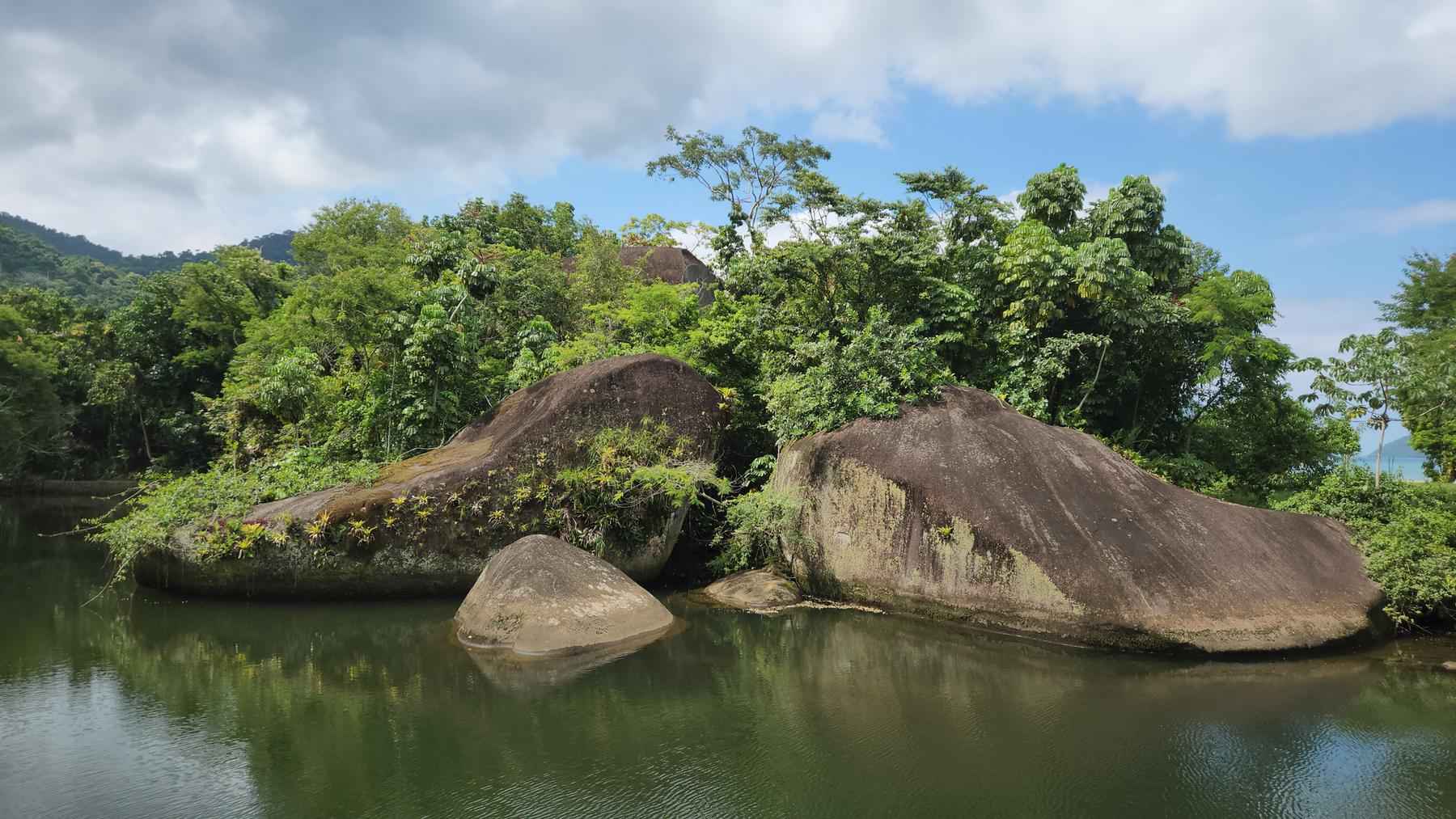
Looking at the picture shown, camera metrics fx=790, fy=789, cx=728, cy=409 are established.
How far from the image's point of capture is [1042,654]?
9.63m

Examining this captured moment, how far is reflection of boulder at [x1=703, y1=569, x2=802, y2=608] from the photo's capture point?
12.4m

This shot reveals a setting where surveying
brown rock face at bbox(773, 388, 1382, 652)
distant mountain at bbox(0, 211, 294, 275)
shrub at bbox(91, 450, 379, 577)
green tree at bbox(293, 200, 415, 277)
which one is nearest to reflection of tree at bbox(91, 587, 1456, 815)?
brown rock face at bbox(773, 388, 1382, 652)

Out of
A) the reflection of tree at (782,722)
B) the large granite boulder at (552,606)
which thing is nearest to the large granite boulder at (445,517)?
→ the reflection of tree at (782,722)

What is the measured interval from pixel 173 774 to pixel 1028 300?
14.1 meters

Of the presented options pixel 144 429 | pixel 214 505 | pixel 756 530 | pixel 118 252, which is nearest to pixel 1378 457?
pixel 756 530

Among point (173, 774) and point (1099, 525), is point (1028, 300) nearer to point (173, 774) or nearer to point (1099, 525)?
point (1099, 525)

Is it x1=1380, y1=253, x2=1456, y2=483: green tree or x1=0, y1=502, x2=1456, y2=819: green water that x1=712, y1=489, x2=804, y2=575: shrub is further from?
x1=1380, y1=253, x2=1456, y2=483: green tree

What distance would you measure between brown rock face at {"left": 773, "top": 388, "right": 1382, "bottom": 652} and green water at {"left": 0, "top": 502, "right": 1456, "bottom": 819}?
47cm

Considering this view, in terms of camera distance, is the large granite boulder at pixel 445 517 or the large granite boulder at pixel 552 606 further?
the large granite boulder at pixel 445 517

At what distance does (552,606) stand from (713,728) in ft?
11.6

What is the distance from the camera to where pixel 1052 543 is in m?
10.2

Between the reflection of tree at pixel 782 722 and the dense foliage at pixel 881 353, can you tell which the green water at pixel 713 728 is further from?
the dense foliage at pixel 881 353

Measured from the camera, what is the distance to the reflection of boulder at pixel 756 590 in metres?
12.4

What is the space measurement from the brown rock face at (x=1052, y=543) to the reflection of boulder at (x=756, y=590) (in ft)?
1.24
